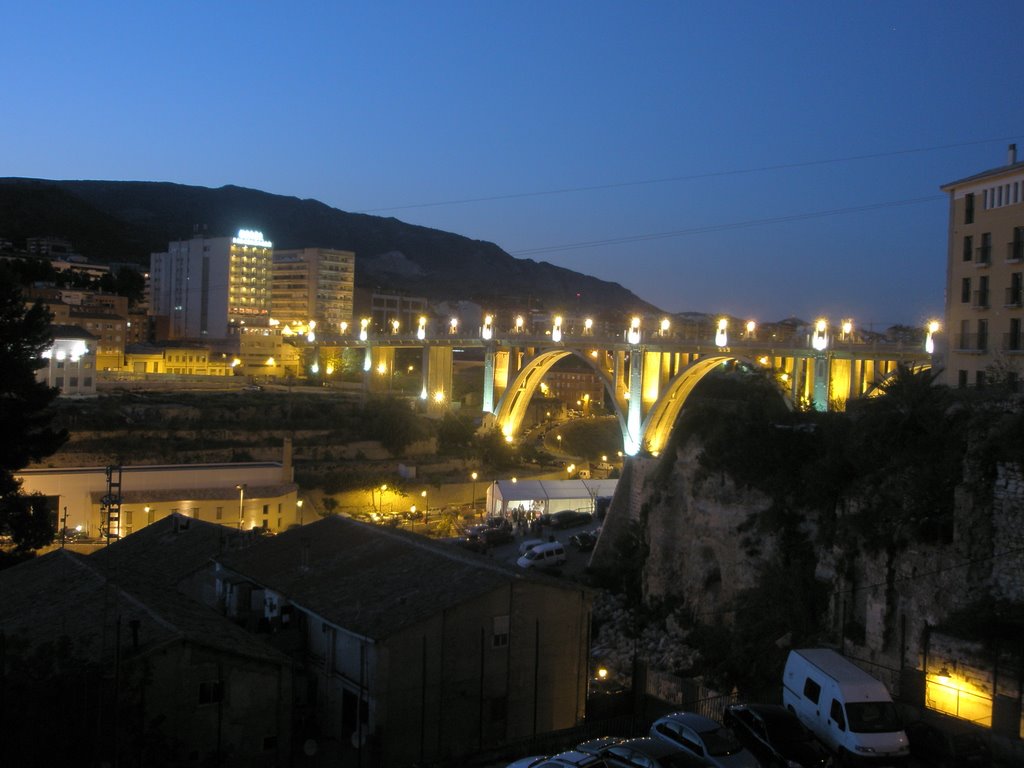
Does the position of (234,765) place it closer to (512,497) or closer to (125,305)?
(512,497)

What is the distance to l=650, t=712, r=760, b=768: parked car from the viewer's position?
782 centimetres

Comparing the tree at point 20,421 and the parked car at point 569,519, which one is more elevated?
the tree at point 20,421

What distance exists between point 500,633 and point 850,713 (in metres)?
3.97

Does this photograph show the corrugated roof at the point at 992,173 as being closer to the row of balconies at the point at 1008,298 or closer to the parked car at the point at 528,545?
the row of balconies at the point at 1008,298

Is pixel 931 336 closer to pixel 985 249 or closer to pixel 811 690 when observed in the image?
pixel 985 249

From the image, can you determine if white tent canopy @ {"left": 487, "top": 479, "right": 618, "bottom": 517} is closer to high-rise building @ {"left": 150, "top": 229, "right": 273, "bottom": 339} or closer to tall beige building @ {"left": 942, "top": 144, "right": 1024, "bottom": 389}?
tall beige building @ {"left": 942, "top": 144, "right": 1024, "bottom": 389}

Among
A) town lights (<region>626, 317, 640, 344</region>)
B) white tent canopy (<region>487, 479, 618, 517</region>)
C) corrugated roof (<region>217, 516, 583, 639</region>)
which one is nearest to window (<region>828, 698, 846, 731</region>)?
corrugated roof (<region>217, 516, 583, 639</region>)

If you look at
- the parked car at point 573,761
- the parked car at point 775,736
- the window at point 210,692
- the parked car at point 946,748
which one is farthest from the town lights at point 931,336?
the window at point 210,692

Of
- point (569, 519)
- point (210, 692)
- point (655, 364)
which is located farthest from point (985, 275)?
point (655, 364)

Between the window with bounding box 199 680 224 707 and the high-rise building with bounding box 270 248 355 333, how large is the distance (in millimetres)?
75364

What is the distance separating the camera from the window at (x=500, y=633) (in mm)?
10844

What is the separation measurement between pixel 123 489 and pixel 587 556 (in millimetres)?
13042

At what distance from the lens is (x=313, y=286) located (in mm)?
84375

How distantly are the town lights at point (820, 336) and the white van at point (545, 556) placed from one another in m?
8.55
